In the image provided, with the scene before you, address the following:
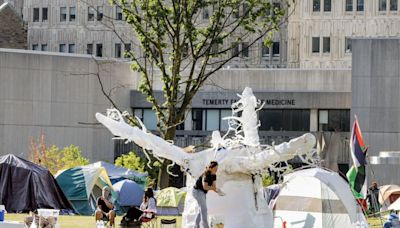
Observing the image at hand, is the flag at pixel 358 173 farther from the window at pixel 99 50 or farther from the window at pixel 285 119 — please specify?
the window at pixel 99 50

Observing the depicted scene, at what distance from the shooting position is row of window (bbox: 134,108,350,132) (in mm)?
83875

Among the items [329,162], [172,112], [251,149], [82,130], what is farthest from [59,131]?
[251,149]

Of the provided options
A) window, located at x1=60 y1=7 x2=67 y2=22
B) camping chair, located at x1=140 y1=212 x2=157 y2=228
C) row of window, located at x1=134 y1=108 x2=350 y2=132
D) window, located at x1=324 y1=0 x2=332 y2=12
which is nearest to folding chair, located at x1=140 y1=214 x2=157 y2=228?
camping chair, located at x1=140 y1=212 x2=157 y2=228

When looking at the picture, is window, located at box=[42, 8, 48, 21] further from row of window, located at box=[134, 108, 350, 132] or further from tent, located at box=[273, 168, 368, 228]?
tent, located at box=[273, 168, 368, 228]

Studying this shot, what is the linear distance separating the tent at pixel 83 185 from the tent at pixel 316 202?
1410 cm

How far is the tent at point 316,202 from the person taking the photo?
130 ft

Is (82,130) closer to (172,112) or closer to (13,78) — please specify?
(13,78)

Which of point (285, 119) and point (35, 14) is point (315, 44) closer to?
point (285, 119)

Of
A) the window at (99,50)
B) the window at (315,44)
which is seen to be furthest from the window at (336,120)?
the window at (99,50)

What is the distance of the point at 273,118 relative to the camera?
8631cm

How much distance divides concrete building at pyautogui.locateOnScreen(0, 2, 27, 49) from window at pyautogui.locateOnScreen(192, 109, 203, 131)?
83.8ft

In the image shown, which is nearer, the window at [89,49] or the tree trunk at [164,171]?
the tree trunk at [164,171]

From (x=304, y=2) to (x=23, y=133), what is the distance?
34.3 metres

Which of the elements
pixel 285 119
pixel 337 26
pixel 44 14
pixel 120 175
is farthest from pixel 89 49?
pixel 120 175
